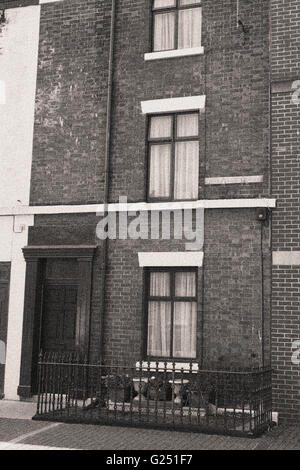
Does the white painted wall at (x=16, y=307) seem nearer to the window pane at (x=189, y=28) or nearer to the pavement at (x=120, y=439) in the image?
the pavement at (x=120, y=439)

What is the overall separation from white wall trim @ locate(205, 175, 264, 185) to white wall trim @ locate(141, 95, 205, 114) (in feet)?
4.89

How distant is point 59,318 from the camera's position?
12234mm

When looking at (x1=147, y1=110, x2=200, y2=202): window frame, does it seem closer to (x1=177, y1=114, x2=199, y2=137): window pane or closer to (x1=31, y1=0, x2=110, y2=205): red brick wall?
(x1=177, y1=114, x2=199, y2=137): window pane

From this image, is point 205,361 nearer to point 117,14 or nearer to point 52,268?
point 52,268

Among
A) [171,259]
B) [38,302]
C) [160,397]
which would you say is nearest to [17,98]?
[38,302]

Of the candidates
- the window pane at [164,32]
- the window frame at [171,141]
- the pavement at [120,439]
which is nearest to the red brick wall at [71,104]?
the window frame at [171,141]

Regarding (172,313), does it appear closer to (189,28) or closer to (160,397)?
(160,397)

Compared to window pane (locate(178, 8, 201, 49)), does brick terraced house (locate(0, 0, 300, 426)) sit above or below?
below

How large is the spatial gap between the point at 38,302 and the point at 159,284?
261 cm

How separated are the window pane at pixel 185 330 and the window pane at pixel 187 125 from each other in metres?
3.43

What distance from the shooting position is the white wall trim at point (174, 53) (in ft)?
39.1

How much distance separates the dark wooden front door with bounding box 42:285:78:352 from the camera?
12109 mm

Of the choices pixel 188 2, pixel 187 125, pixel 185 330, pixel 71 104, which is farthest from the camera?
pixel 71 104
